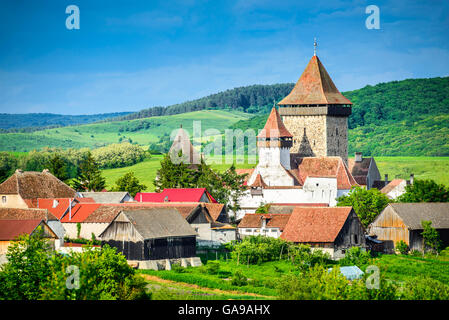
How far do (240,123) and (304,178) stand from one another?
105 m

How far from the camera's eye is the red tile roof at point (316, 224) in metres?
61.4

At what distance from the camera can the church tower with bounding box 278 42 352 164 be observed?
91.9 metres

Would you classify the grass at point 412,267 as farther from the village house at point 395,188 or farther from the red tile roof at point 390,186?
the red tile roof at point 390,186

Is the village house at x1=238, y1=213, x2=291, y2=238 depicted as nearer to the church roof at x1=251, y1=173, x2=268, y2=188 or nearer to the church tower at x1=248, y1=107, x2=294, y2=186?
the church roof at x1=251, y1=173, x2=268, y2=188

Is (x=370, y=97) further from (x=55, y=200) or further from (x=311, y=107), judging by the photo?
(x=55, y=200)

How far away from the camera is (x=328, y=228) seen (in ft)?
204

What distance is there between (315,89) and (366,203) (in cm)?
2570

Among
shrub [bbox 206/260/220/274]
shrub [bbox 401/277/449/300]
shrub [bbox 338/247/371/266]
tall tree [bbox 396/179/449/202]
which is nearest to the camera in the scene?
shrub [bbox 401/277/449/300]

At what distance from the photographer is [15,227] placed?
56906 mm

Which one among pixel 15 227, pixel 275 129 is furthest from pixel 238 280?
pixel 275 129

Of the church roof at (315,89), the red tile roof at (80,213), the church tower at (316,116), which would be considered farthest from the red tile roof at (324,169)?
the red tile roof at (80,213)

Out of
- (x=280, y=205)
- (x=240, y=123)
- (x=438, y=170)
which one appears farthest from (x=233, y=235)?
(x=240, y=123)

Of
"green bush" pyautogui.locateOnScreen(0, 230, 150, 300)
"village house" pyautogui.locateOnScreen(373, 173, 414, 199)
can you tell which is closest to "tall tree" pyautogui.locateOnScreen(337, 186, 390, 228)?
"village house" pyautogui.locateOnScreen(373, 173, 414, 199)

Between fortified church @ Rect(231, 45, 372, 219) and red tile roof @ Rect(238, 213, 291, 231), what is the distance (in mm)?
8815
